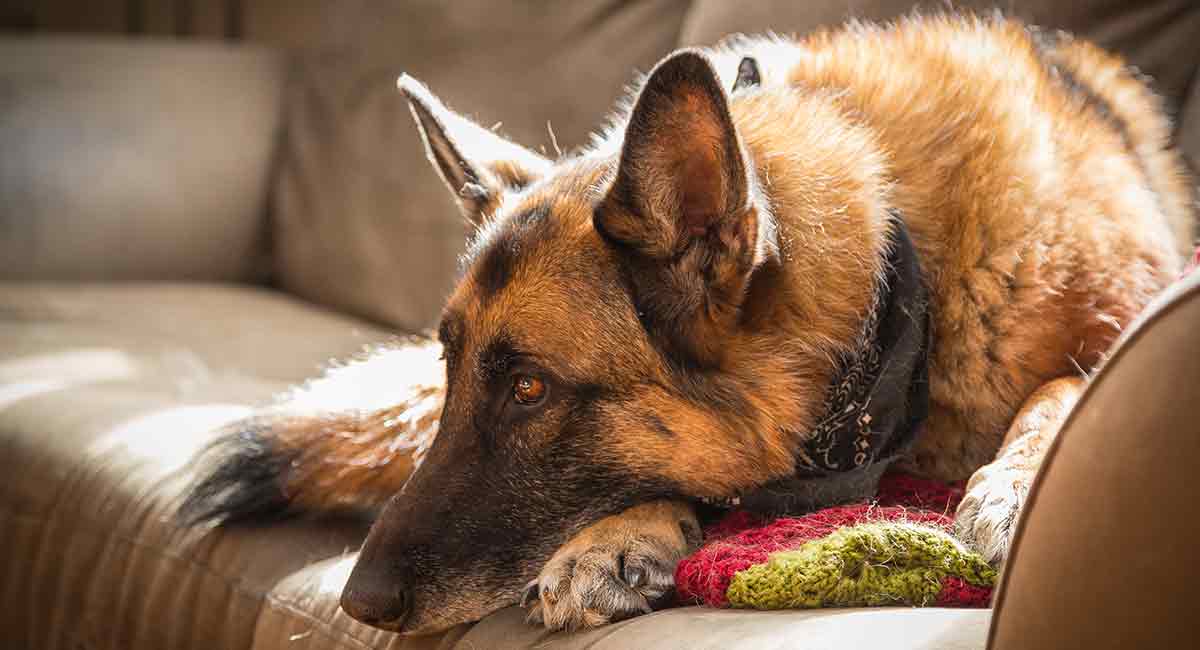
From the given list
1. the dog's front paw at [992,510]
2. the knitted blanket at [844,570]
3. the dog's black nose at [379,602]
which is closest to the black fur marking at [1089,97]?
the dog's front paw at [992,510]

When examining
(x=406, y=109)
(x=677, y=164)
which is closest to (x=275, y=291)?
(x=406, y=109)

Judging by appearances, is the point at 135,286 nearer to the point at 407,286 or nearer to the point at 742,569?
the point at 407,286

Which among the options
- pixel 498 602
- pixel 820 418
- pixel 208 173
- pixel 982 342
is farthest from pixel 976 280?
pixel 208 173

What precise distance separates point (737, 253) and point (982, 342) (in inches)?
15.1

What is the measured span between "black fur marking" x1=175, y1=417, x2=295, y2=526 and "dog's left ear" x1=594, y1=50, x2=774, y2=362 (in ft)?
2.10

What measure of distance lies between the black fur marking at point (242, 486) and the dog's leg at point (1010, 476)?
94 cm

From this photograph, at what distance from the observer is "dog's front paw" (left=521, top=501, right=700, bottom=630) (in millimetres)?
1254

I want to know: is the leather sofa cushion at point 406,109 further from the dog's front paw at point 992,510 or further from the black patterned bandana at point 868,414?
the dog's front paw at point 992,510

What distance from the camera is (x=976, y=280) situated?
1527mm

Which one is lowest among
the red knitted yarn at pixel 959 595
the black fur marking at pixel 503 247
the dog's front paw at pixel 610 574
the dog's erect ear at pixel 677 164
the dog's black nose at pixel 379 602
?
the dog's black nose at pixel 379 602

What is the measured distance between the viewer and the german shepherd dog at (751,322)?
4.37 feet

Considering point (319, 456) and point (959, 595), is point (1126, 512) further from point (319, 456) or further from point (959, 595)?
point (319, 456)

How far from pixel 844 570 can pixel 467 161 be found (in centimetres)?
80

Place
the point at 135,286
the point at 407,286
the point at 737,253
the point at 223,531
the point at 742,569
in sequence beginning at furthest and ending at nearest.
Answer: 1. the point at 135,286
2. the point at 407,286
3. the point at 223,531
4. the point at 737,253
5. the point at 742,569
